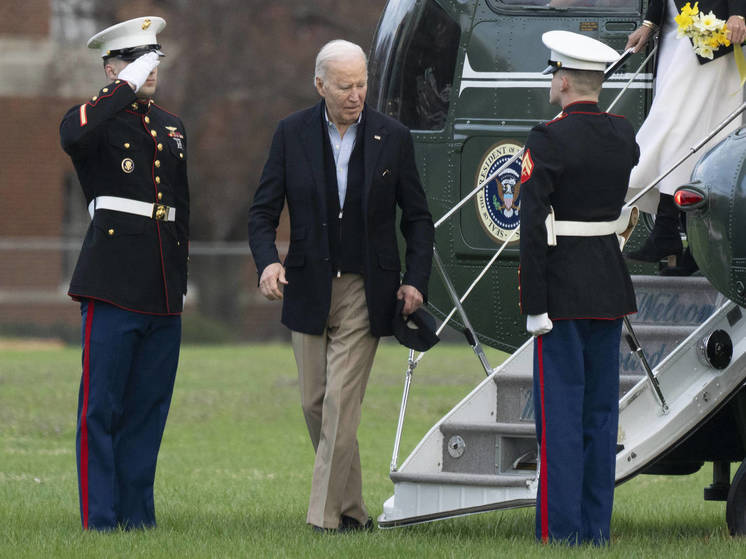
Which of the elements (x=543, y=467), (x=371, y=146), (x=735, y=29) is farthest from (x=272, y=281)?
(x=735, y=29)

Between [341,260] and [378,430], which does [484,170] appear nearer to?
[341,260]

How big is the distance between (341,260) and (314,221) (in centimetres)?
20

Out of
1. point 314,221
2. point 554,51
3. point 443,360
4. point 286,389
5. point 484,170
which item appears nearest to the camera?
point 554,51

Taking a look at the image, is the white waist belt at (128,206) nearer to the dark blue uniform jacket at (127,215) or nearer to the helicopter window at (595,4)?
the dark blue uniform jacket at (127,215)

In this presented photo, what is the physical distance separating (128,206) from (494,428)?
1879mm

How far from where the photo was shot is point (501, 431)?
277 inches

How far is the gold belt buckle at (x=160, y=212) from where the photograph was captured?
22.6 ft

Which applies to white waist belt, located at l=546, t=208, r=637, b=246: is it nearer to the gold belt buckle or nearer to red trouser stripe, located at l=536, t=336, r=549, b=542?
red trouser stripe, located at l=536, t=336, r=549, b=542

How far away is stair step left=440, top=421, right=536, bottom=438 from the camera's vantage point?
6977mm

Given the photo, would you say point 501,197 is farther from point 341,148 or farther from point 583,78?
point 583,78

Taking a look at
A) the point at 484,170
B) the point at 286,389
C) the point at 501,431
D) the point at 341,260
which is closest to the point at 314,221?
the point at 341,260

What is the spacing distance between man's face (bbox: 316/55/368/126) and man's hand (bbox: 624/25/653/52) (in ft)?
5.44

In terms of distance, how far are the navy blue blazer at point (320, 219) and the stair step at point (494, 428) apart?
604mm

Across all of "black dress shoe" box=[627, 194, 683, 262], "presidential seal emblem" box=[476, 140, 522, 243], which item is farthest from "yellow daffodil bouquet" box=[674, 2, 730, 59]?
"presidential seal emblem" box=[476, 140, 522, 243]
